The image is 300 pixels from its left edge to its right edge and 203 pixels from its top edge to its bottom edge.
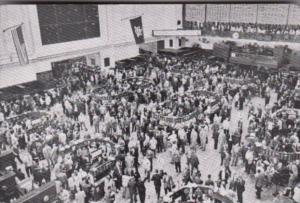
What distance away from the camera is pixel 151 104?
15.8 m

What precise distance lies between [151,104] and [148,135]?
339 cm

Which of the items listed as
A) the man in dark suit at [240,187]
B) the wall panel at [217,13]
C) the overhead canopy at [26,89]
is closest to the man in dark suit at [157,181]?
the man in dark suit at [240,187]

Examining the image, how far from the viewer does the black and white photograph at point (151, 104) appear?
32.4 ft

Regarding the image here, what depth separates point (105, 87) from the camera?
60.6 feet

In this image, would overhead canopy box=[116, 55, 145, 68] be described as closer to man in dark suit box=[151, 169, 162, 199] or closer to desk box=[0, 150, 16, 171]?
desk box=[0, 150, 16, 171]

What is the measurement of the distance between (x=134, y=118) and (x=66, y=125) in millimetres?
2884

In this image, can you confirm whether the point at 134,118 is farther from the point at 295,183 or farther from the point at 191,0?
the point at 191,0

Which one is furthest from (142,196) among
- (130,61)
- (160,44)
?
(160,44)

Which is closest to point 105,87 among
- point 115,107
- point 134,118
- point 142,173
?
point 115,107

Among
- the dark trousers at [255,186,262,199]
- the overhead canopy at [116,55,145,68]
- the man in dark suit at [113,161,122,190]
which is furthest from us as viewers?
the overhead canopy at [116,55,145,68]

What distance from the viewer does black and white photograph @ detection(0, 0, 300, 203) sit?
988cm

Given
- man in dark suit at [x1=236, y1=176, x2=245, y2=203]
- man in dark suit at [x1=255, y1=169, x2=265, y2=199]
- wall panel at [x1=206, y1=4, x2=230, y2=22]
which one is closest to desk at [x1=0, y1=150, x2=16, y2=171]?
man in dark suit at [x1=236, y1=176, x2=245, y2=203]

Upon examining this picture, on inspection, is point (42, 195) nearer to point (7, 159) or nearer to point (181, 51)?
point (7, 159)

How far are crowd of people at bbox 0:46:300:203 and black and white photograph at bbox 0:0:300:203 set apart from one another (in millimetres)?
52
